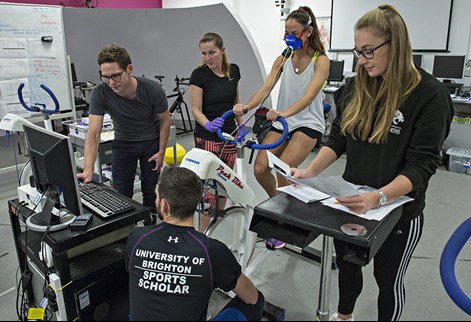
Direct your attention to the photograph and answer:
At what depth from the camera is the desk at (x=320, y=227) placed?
1159 mm

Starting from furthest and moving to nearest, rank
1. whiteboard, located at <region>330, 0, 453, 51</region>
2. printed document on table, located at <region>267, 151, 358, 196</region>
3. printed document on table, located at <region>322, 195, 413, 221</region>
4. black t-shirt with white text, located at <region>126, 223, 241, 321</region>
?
1. whiteboard, located at <region>330, 0, 453, 51</region>
2. printed document on table, located at <region>267, 151, 358, 196</region>
3. printed document on table, located at <region>322, 195, 413, 221</region>
4. black t-shirt with white text, located at <region>126, 223, 241, 321</region>

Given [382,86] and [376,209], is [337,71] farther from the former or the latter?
[376,209]

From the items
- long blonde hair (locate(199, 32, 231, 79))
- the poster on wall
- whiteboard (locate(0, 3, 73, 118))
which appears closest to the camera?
long blonde hair (locate(199, 32, 231, 79))

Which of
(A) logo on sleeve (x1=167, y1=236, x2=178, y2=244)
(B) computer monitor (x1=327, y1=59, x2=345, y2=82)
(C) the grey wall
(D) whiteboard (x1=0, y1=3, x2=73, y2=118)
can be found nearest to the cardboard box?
(B) computer monitor (x1=327, y1=59, x2=345, y2=82)

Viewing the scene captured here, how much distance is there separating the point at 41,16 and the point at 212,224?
362cm

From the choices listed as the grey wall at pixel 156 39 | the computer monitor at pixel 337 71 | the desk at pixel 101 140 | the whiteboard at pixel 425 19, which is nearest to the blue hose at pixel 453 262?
the desk at pixel 101 140

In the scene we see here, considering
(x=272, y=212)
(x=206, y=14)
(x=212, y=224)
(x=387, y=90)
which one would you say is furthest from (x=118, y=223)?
(x=206, y=14)

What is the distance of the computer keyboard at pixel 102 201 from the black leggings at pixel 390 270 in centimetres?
99

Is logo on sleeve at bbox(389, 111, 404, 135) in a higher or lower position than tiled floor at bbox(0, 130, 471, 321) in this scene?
higher

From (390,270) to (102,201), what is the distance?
132 centimetres

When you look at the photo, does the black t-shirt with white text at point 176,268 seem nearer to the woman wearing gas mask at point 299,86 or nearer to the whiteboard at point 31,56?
the woman wearing gas mask at point 299,86

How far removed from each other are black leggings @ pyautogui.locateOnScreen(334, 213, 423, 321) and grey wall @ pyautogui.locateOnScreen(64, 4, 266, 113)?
14.1 ft

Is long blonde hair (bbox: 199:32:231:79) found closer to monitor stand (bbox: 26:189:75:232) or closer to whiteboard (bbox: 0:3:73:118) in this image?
monitor stand (bbox: 26:189:75:232)

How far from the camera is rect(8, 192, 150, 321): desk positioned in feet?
5.10
